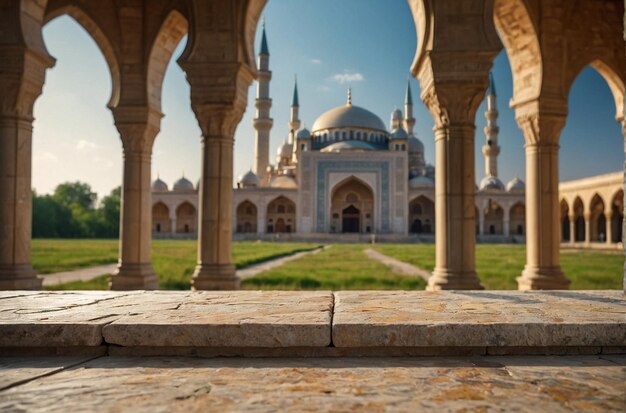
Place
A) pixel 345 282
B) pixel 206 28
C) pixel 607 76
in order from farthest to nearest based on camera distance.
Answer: pixel 345 282, pixel 607 76, pixel 206 28

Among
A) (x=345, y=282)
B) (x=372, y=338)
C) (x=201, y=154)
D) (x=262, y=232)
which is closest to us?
(x=372, y=338)

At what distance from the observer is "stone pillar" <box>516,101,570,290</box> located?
586cm

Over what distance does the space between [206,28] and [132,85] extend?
1608 mm

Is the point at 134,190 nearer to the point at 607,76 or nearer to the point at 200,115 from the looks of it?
the point at 200,115

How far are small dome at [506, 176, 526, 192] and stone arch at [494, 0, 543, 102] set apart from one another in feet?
108

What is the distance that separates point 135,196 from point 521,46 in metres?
5.15

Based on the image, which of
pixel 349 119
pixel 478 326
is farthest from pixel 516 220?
pixel 478 326

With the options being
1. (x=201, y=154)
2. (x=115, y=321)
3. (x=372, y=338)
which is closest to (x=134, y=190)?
(x=201, y=154)

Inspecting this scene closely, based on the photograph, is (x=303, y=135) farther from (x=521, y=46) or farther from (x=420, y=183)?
(x=521, y=46)

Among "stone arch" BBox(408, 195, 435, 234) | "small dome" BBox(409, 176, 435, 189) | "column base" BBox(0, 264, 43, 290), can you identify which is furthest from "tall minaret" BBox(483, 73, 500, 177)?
"column base" BBox(0, 264, 43, 290)

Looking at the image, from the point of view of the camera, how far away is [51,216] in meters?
39.4

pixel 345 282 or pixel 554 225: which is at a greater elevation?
pixel 554 225

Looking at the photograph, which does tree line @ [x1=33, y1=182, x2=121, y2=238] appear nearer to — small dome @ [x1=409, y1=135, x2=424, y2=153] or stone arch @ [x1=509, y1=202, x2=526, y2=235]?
small dome @ [x1=409, y1=135, x2=424, y2=153]

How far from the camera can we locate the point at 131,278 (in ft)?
20.0
